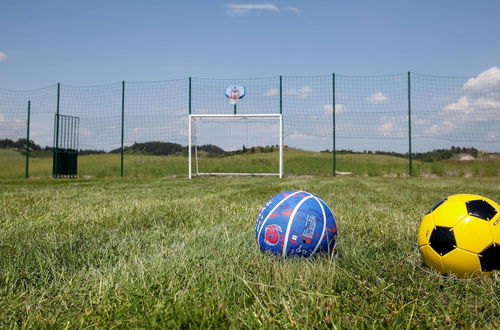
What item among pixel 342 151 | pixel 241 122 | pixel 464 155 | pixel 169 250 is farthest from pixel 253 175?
pixel 169 250

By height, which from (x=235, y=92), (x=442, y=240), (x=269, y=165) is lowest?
(x=442, y=240)

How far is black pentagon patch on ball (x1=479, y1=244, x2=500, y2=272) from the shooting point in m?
2.46

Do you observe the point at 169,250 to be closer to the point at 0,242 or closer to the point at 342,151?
the point at 0,242

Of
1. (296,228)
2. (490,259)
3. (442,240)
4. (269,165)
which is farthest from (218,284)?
(269,165)

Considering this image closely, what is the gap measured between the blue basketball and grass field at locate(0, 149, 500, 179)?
1470 centimetres

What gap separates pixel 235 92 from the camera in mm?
17203

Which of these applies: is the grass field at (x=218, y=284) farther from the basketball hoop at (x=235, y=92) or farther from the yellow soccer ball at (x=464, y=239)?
the basketball hoop at (x=235, y=92)

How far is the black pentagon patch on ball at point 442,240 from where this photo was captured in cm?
253

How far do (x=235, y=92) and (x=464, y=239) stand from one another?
15.2 m

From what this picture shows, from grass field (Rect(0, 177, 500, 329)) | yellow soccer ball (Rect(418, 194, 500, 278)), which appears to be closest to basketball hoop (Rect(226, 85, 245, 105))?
grass field (Rect(0, 177, 500, 329))

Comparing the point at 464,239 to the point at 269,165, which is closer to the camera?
the point at 464,239

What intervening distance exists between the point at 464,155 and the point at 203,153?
11.0 m

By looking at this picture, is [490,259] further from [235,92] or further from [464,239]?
[235,92]

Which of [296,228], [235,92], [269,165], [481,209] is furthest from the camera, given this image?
[269,165]
